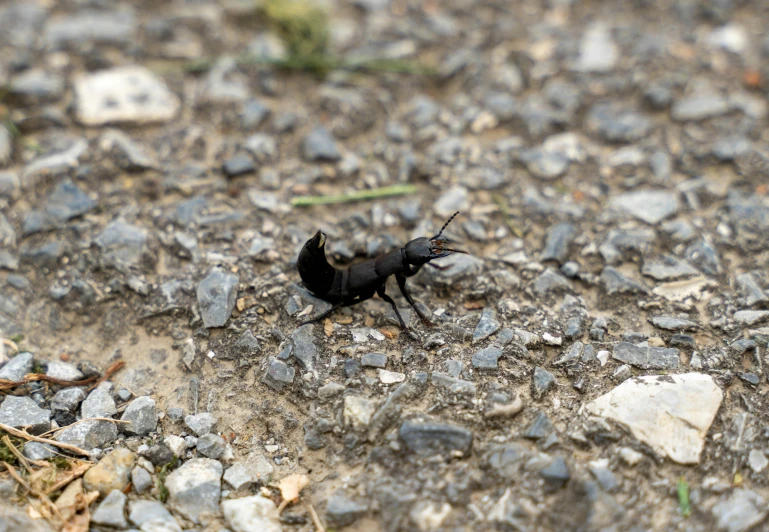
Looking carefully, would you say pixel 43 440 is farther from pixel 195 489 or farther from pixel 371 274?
pixel 371 274

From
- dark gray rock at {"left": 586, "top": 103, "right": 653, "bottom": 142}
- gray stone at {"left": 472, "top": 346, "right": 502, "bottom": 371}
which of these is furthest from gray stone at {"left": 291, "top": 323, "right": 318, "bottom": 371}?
dark gray rock at {"left": 586, "top": 103, "right": 653, "bottom": 142}

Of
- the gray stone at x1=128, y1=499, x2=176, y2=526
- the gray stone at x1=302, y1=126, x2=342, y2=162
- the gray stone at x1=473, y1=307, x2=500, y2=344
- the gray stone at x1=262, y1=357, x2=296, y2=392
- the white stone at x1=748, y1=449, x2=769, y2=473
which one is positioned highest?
the gray stone at x1=302, y1=126, x2=342, y2=162

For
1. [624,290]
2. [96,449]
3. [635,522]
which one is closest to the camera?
[635,522]

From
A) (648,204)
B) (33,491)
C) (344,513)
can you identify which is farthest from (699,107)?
(33,491)

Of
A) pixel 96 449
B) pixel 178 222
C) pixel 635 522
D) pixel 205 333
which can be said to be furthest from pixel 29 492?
pixel 635 522

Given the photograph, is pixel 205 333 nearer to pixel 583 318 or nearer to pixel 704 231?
pixel 583 318

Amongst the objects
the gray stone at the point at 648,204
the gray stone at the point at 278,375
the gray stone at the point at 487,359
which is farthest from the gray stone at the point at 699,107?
the gray stone at the point at 278,375

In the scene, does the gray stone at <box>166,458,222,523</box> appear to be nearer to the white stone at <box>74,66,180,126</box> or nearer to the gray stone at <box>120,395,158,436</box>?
the gray stone at <box>120,395,158,436</box>
